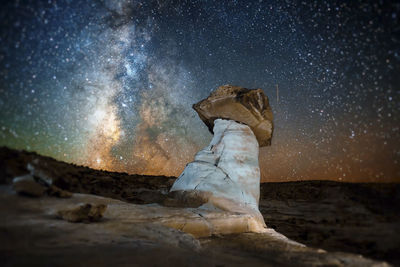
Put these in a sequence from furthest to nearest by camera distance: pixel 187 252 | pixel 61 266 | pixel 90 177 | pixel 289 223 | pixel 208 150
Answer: pixel 90 177 < pixel 289 223 < pixel 208 150 < pixel 187 252 < pixel 61 266

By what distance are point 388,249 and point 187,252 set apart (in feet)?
27.2

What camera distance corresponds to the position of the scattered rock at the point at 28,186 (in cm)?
254

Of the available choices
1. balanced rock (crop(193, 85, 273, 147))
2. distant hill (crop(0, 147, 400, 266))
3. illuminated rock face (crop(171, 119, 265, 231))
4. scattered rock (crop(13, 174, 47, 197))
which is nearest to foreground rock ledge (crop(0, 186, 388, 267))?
scattered rock (crop(13, 174, 47, 197))

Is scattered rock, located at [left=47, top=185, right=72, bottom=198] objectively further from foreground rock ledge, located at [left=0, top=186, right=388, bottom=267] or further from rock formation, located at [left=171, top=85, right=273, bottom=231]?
rock formation, located at [left=171, top=85, right=273, bottom=231]

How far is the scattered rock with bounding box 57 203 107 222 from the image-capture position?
2529mm

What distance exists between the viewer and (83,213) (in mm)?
2656

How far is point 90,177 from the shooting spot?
1560 cm

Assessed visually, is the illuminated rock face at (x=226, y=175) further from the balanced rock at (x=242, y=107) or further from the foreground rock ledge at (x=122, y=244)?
the foreground rock ledge at (x=122, y=244)

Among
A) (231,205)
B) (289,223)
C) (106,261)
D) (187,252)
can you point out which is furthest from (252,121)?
(289,223)

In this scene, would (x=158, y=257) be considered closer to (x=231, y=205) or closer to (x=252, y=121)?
(x=231, y=205)

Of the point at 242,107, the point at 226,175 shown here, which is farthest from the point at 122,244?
the point at 242,107

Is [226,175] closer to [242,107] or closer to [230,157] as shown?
[230,157]

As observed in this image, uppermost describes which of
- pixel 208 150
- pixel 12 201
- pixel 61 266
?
pixel 208 150

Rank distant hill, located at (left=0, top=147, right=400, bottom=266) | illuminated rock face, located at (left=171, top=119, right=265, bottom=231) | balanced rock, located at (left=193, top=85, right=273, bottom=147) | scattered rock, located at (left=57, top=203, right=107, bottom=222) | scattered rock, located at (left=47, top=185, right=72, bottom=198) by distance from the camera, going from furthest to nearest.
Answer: balanced rock, located at (left=193, top=85, right=273, bottom=147) < illuminated rock face, located at (left=171, top=119, right=265, bottom=231) < distant hill, located at (left=0, top=147, right=400, bottom=266) < scattered rock, located at (left=47, top=185, right=72, bottom=198) < scattered rock, located at (left=57, top=203, right=107, bottom=222)
